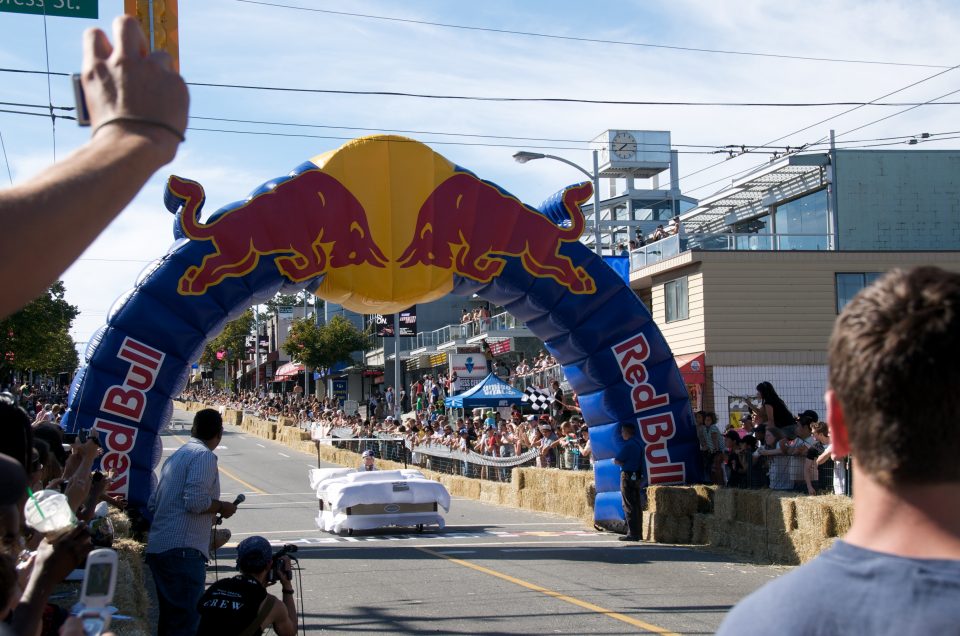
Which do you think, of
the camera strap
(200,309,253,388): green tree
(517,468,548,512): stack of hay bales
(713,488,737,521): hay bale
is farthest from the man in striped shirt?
(200,309,253,388): green tree

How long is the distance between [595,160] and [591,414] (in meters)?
12.5

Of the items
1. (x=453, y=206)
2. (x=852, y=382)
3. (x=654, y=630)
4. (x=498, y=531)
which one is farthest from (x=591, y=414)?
(x=852, y=382)

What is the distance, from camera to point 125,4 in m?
8.44

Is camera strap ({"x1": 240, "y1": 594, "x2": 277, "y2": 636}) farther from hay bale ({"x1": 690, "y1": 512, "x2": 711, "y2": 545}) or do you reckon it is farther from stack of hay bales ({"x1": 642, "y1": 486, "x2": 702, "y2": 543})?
stack of hay bales ({"x1": 642, "y1": 486, "x2": 702, "y2": 543})

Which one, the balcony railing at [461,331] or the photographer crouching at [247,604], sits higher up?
the balcony railing at [461,331]

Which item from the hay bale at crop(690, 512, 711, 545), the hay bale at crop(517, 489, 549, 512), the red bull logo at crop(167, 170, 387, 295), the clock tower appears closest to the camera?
the red bull logo at crop(167, 170, 387, 295)

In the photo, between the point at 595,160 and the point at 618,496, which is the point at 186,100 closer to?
the point at 618,496

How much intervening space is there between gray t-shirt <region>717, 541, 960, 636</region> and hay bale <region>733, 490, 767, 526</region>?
1211cm

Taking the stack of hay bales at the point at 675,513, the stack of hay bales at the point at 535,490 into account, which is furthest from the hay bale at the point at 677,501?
the stack of hay bales at the point at 535,490

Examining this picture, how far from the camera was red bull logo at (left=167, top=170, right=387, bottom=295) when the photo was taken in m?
14.6

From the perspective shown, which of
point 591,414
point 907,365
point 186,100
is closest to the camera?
point 907,365

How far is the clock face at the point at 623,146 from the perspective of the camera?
179 ft

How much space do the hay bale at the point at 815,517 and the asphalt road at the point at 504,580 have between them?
62 cm

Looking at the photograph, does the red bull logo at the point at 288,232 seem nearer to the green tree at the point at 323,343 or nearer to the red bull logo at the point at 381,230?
the red bull logo at the point at 381,230
